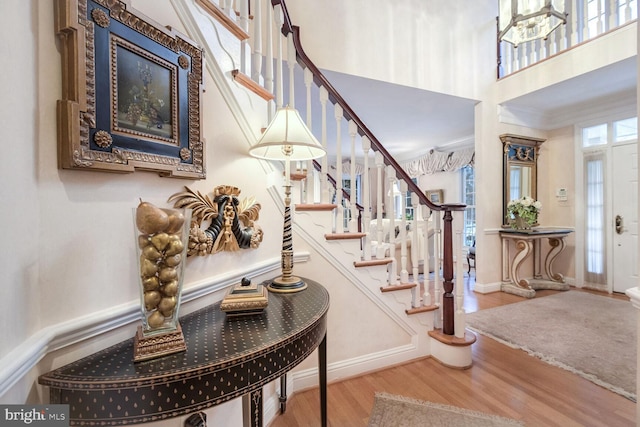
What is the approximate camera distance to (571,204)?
393cm

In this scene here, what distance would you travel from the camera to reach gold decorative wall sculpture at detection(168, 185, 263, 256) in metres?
0.99

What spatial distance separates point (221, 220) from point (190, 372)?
24.6 inches

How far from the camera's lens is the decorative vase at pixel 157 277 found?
654 mm

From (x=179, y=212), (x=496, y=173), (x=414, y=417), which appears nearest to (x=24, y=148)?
(x=179, y=212)

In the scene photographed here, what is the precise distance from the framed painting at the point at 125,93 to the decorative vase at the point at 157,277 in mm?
223

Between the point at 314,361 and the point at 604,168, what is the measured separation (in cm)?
461

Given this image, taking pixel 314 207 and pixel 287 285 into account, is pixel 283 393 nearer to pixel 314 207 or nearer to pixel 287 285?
pixel 287 285

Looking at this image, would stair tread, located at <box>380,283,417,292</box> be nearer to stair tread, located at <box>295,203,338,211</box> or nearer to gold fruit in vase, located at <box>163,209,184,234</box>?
stair tread, located at <box>295,203,338,211</box>

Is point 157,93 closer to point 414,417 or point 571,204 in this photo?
point 414,417

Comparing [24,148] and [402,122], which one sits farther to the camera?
[402,122]

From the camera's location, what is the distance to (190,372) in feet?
1.99

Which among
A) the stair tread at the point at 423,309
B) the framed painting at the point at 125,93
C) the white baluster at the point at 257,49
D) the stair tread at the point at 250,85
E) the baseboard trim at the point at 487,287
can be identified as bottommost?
the baseboard trim at the point at 487,287

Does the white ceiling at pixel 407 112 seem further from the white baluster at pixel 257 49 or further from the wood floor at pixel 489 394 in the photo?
the wood floor at pixel 489 394

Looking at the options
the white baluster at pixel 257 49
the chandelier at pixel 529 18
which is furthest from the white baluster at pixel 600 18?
the white baluster at pixel 257 49
